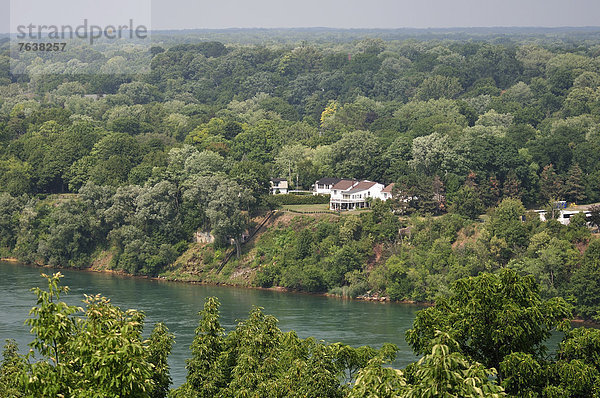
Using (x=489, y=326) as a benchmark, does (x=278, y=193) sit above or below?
below

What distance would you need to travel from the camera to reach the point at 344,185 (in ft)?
183

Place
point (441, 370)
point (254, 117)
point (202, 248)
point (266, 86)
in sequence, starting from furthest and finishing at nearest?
1. point (266, 86)
2. point (254, 117)
3. point (202, 248)
4. point (441, 370)

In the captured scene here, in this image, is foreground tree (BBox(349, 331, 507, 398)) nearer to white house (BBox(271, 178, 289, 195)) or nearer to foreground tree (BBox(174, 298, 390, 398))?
foreground tree (BBox(174, 298, 390, 398))

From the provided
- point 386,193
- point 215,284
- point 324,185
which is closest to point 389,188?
point 386,193

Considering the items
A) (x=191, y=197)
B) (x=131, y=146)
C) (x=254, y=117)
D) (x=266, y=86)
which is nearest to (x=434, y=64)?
(x=266, y=86)

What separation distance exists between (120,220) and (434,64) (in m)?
60.1

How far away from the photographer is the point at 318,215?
53438mm

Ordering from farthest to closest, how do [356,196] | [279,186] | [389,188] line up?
[279,186] < [356,196] < [389,188]

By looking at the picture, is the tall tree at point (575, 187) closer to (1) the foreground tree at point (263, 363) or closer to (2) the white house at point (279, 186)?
(2) the white house at point (279, 186)

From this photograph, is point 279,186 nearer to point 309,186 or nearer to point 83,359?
point 309,186

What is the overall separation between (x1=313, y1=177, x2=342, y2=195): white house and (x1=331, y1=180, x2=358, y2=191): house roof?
0.72 metres

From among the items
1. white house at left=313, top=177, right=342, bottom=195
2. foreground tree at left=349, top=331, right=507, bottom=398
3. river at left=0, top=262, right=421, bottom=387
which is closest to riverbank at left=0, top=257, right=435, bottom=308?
river at left=0, top=262, right=421, bottom=387

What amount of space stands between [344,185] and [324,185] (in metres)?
2.18

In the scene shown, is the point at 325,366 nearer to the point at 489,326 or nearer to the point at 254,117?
the point at 489,326
